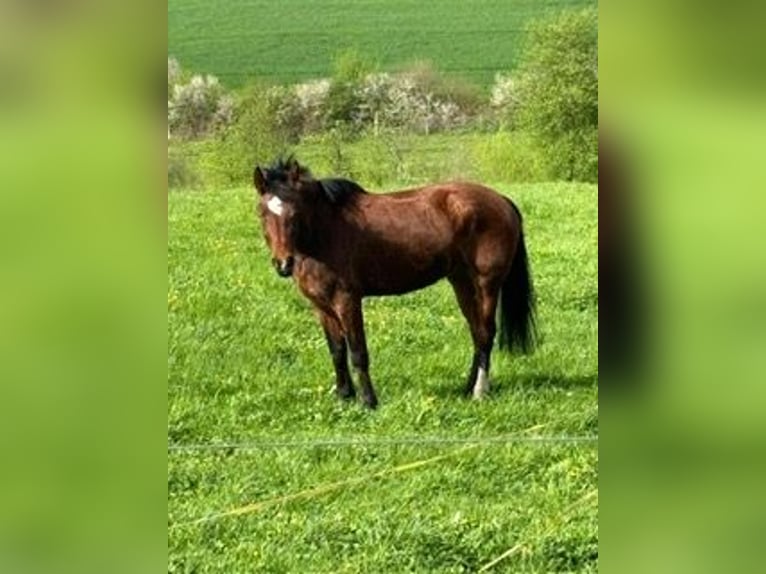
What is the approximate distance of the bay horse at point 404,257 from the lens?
13.8 ft

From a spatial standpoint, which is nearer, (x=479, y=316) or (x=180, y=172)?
(x=180, y=172)

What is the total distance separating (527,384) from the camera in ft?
14.1

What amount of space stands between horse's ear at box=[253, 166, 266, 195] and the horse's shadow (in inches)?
30.2

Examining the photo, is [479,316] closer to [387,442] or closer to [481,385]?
[481,385]

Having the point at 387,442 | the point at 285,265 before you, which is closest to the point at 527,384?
the point at 387,442

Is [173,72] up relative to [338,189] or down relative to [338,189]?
up

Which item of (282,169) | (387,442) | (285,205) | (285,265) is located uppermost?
(282,169)

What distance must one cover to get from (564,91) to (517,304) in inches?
24.8

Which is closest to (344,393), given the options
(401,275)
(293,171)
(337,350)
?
(337,350)
